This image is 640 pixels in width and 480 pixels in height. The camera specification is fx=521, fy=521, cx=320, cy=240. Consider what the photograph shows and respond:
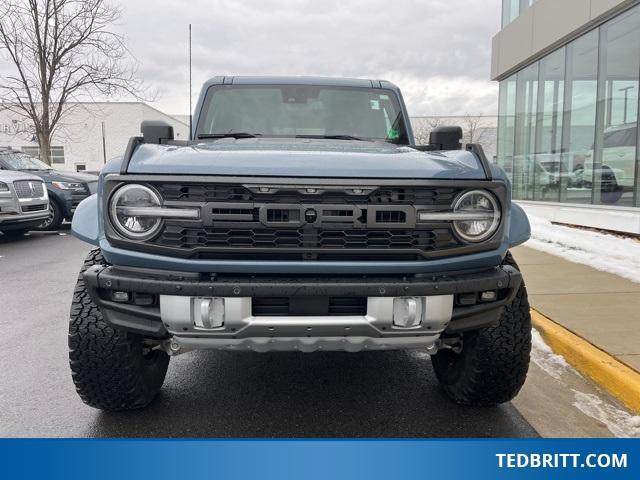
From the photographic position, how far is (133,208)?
222 centimetres

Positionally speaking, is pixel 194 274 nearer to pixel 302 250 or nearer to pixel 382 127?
pixel 302 250

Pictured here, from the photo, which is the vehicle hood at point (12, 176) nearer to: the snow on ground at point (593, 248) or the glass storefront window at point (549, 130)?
the snow on ground at point (593, 248)

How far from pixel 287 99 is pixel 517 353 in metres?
2.38

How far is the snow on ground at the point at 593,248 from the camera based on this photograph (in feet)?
21.0

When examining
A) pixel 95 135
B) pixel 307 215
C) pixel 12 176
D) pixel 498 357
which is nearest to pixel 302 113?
pixel 307 215

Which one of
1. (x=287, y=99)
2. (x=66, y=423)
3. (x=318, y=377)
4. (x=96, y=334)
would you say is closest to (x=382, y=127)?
(x=287, y=99)

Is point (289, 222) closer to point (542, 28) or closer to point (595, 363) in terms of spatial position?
point (595, 363)

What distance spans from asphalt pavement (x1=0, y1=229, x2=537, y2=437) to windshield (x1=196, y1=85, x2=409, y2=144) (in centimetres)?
160

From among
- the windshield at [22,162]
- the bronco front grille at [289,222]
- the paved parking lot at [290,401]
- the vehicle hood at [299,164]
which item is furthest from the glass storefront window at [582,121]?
the windshield at [22,162]

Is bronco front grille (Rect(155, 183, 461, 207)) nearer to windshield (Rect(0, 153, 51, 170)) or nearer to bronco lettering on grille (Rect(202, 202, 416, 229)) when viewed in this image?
bronco lettering on grille (Rect(202, 202, 416, 229))

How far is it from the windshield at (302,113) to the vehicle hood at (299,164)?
1.26 meters

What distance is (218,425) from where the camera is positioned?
2.73 metres

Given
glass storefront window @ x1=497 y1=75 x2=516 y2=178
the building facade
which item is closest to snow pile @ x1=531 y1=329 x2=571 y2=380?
glass storefront window @ x1=497 y1=75 x2=516 y2=178

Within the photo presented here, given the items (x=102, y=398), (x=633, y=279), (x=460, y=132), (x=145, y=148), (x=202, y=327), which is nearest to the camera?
(x=202, y=327)
